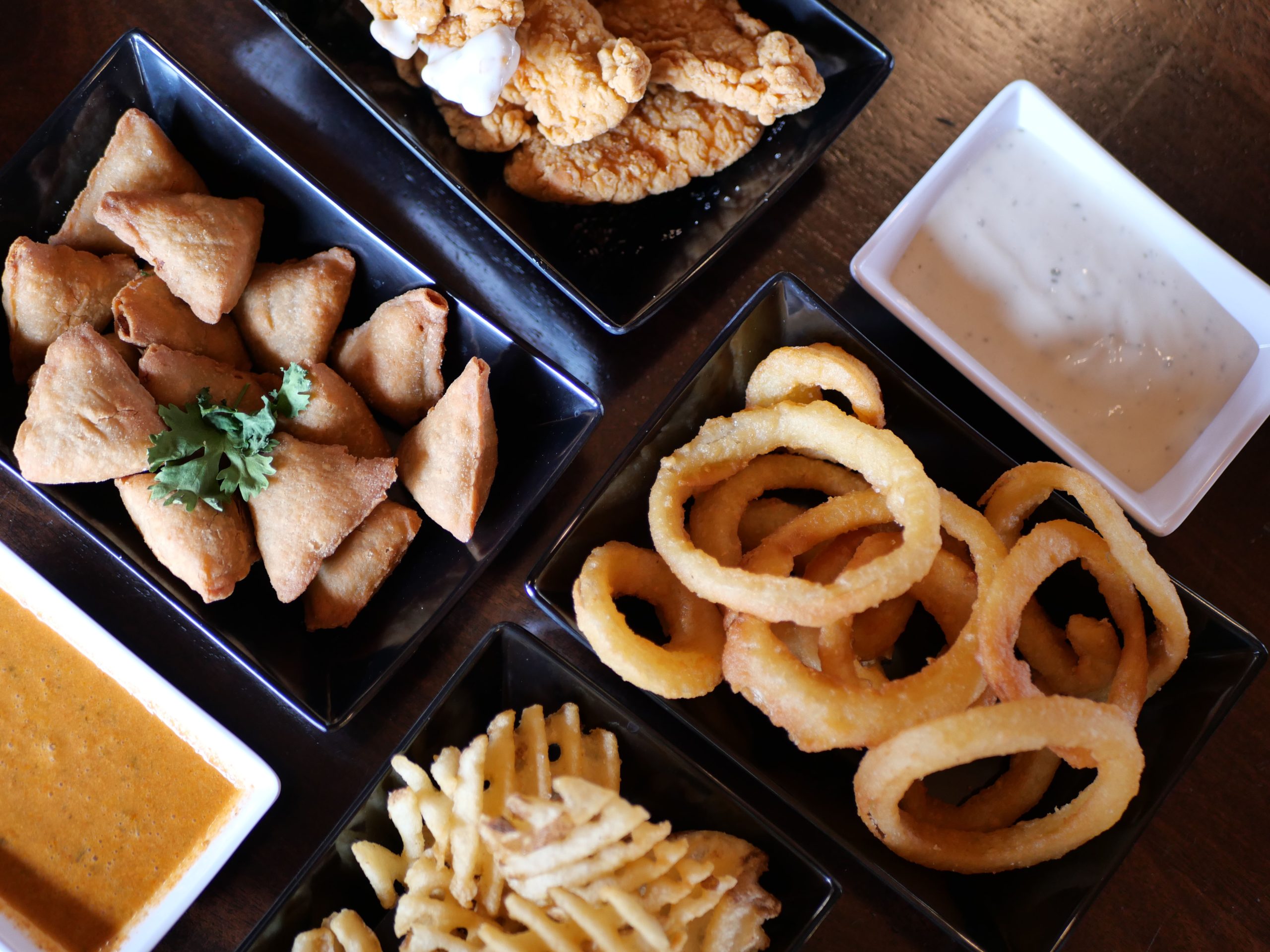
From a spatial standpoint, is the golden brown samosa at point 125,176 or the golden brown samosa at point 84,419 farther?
the golden brown samosa at point 125,176

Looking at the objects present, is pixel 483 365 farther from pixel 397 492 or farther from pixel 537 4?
pixel 537 4

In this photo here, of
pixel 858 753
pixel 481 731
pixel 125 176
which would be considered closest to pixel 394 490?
pixel 481 731

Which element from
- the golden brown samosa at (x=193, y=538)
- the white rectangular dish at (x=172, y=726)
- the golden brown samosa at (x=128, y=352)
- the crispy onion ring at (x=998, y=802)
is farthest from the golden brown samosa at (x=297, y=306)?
the crispy onion ring at (x=998, y=802)

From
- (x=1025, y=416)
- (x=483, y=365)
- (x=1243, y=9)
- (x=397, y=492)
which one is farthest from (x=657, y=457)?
(x=1243, y=9)

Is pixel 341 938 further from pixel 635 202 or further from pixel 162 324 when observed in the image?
pixel 635 202

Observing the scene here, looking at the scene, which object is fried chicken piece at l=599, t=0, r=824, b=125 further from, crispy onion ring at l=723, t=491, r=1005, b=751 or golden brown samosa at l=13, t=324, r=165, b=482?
golden brown samosa at l=13, t=324, r=165, b=482

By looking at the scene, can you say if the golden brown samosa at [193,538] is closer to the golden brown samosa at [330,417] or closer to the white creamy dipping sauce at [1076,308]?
the golden brown samosa at [330,417]
